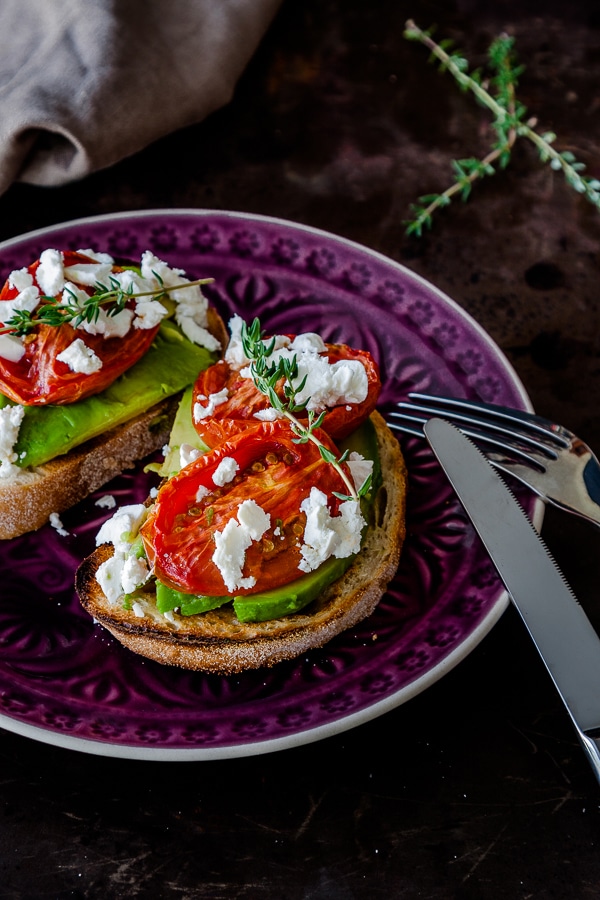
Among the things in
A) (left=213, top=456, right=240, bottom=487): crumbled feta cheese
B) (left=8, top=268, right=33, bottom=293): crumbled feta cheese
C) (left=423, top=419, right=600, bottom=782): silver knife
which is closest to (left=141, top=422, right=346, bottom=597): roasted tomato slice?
(left=213, top=456, right=240, bottom=487): crumbled feta cheese

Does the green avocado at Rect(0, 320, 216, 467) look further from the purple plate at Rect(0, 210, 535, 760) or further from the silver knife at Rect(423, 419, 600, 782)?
the silver knife at Rect(423, 419, 600, 782)

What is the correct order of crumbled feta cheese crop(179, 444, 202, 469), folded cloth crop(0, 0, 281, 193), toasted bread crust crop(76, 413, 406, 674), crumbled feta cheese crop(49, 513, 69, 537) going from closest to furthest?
toasted bread crust crop(76, 413, 406, 674), crumbled feta cheese crop(179, 444, 202, 469), crumbled feta cheese crop(49, 513, 69, 537), folded cloth crop(0, 0, 281, 193)

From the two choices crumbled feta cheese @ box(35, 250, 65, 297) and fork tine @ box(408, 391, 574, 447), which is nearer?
crumbled feta cheese @ box(35, 250, 65, 297)

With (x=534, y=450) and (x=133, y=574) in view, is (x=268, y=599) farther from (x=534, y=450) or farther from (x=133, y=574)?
(x=534, y=450)

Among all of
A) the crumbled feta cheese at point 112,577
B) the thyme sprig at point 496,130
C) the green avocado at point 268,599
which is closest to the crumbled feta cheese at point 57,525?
the crumbled feta cheese at point 112,577

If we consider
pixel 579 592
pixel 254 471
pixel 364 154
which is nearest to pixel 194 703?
pixel 254 471

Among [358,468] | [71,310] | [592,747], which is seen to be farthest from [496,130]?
[592,747]

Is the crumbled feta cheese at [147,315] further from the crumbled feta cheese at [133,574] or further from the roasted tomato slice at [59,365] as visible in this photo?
the crumbled feta cheese at [133,574]
